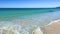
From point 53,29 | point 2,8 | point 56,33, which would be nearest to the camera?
point 56,33

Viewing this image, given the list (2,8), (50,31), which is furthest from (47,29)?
(2,8)

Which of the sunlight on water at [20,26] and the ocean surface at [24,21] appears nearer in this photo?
the sunlight on water at [20,26]

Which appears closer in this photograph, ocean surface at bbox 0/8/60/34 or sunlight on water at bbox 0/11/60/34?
sunlight on water at bbox 0/11/60/34

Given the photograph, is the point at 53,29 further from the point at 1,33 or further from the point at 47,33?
the point at 1,33

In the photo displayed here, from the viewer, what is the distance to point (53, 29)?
303 cm

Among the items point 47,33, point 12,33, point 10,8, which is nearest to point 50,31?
point 47,33

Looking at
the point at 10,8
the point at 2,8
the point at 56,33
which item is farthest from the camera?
the point at 10,8

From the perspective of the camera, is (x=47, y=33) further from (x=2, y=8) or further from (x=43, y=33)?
(x=2, y=8)

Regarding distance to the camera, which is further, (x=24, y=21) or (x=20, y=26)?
(x=24, y=21)

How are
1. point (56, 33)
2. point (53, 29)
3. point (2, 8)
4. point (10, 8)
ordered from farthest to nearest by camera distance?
point (10, 8) → point (2, 8) → point (53, 29) → point (56, 33)

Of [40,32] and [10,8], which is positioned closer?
[40,32]

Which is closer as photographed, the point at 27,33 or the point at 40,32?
the point at 40,32

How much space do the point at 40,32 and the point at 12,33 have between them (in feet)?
2.06

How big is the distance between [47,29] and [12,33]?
814 millimetres
